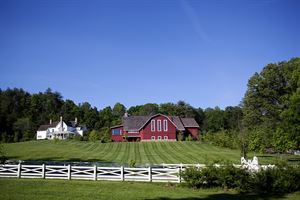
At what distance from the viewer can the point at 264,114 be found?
190 ft

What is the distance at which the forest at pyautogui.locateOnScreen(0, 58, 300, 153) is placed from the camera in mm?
35406

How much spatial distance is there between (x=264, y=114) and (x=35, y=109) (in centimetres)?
9417

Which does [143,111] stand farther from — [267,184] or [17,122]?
[267,184]

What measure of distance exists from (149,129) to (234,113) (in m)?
63.0

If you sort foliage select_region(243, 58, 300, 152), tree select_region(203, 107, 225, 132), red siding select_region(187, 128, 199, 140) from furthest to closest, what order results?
1. tree select_region(203, 107, 225, 132)
2. red siding select_region(187, 128, 199, 140)
3. foliage select_region(243, 58, 300, 152)

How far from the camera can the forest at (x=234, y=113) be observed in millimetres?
35406

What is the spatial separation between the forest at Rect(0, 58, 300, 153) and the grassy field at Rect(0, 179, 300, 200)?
51.6 ft

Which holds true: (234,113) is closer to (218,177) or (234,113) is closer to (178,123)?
(178,123)

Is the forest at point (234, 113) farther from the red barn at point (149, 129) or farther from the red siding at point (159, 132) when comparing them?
the red siding at point (159, 132)

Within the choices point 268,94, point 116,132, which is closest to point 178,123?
point 116,132

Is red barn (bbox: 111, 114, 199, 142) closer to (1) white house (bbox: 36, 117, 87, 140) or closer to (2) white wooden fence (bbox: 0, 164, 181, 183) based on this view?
(1) white house (bbox: 36, 117, 87, 140)

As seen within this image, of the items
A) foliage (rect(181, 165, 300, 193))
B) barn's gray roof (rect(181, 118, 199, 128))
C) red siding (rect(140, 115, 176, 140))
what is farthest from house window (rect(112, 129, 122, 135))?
foliage (rect(181, 165, 300, 193))

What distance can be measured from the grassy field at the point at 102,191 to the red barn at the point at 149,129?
4586 cm

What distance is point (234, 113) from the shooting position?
389 feet
